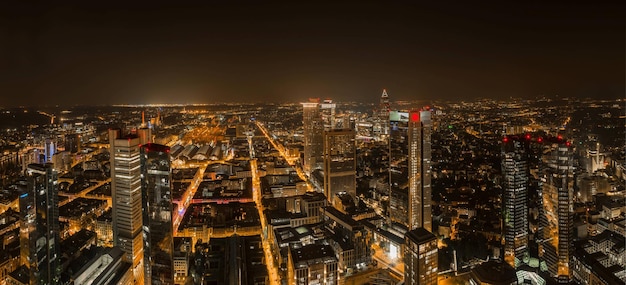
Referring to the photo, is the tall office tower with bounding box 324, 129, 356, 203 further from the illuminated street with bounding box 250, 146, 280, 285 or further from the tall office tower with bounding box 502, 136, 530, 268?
the tall office tower with bounding box 502, 136, 530, 268

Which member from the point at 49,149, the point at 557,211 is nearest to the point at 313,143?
the point at 557,211

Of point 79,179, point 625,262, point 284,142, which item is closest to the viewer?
point 625,262

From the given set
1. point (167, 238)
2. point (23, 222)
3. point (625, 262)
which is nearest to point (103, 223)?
point (167, 238)

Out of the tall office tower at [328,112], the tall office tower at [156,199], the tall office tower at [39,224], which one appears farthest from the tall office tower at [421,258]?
the tall office tower at [328,112]

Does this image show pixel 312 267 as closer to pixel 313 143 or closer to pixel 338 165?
pixel 338 165

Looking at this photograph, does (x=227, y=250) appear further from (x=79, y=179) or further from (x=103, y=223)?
(x=79, y=179)

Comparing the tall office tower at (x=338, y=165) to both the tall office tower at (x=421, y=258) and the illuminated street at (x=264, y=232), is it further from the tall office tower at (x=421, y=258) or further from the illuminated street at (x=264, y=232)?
the tall office tower at (x=421, y=258)
